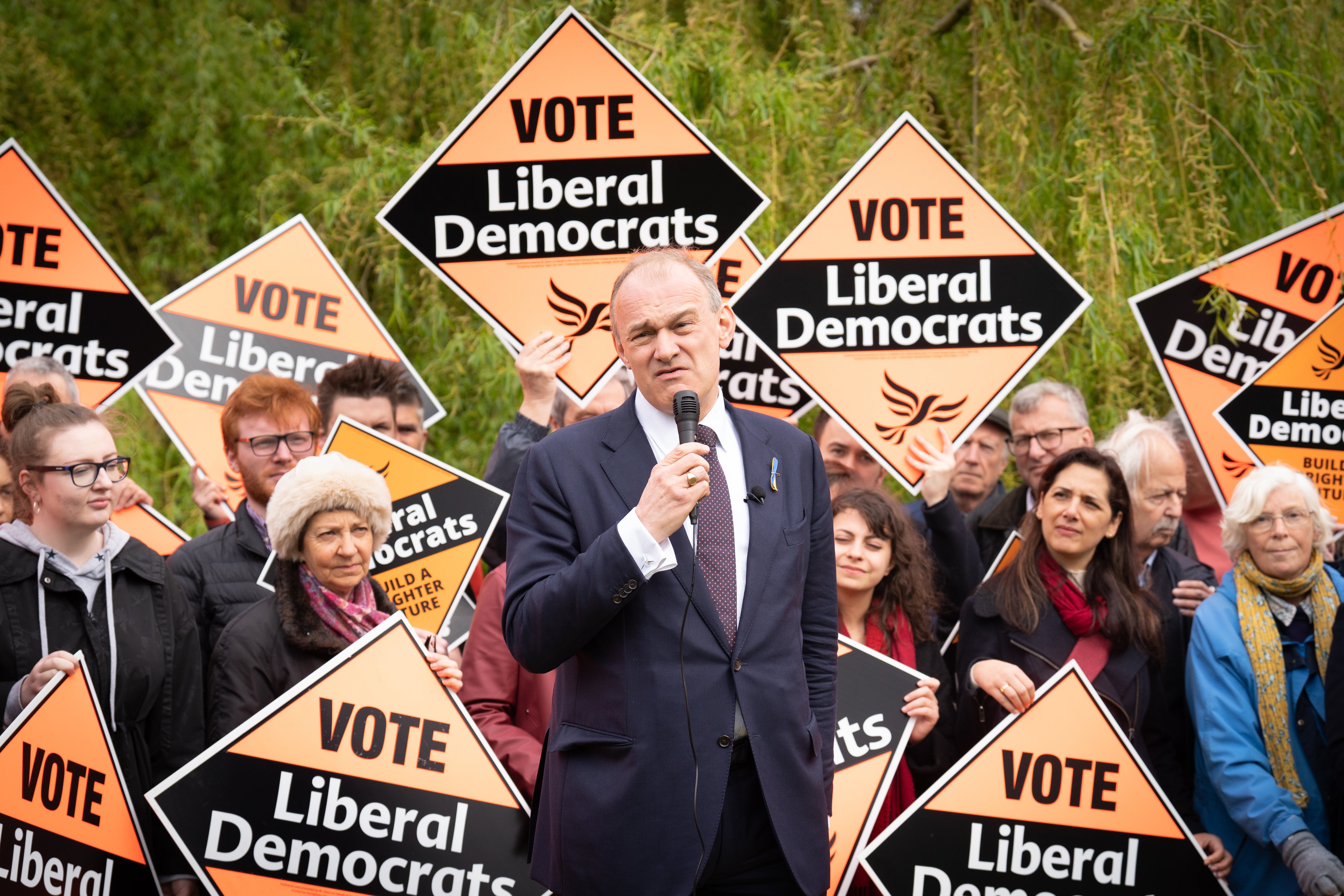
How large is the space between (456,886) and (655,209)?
2.23 metres

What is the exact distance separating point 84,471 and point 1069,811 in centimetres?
286

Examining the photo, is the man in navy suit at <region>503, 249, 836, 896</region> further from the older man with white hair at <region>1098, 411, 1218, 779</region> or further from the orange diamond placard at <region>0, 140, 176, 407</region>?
the orange diamond placard at <region>0, 140, 176, 407</region>

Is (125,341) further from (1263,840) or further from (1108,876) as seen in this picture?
(1263,840)

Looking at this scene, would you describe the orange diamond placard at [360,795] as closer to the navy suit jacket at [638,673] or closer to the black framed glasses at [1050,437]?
the navy suit jacket at [638,673]

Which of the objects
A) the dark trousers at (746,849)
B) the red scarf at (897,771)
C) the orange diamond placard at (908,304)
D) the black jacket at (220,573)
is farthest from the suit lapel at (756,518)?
the black jacket at (220,573)

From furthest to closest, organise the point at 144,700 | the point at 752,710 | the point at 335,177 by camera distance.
Answer: 1. the point at 335,177
2. the point at 144,700
3. the point at 752,710

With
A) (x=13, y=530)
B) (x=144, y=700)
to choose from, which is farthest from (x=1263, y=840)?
(x=13, y=530)

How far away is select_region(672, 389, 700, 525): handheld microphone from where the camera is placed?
97.7 inches

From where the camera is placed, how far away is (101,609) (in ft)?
12.1

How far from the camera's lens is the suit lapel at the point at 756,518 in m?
2.61

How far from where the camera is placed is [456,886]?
3.51m

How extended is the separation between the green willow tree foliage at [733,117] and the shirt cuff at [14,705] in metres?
2.96

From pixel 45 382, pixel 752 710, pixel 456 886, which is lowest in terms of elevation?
pixel 456 886

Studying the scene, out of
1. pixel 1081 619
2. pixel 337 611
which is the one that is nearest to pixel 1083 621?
pixel 1081 619
